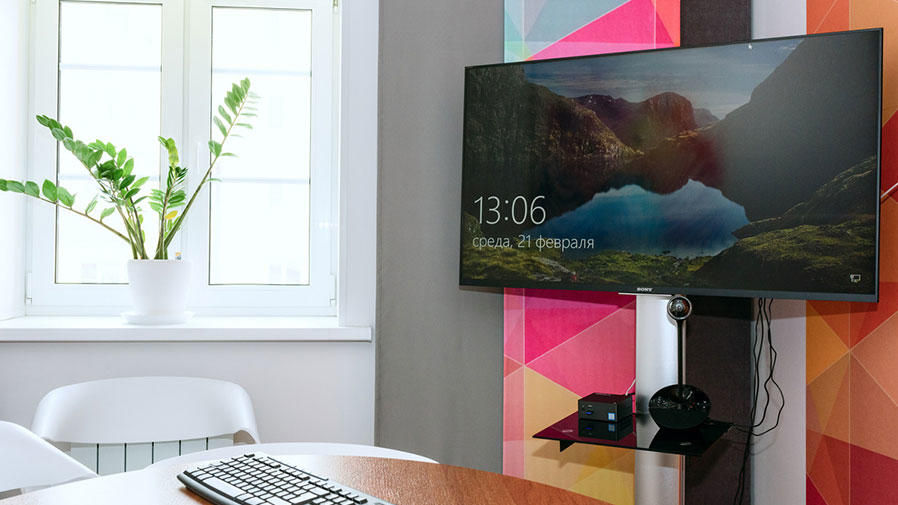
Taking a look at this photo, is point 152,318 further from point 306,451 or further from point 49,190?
point 306,451

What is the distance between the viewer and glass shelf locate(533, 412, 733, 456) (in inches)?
65.7

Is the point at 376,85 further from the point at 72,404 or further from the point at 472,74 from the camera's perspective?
the point at 72,404

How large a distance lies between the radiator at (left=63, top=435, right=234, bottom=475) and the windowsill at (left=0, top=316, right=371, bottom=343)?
342 mm

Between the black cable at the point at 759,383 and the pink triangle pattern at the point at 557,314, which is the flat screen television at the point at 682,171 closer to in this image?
the pink triangle pattern at the point at 557,314

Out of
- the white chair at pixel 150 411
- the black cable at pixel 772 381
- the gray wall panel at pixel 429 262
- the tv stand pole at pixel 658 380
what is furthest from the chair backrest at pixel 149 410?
the black cable at pixel 772 381

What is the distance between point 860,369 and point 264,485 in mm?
1479

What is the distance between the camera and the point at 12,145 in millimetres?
2518

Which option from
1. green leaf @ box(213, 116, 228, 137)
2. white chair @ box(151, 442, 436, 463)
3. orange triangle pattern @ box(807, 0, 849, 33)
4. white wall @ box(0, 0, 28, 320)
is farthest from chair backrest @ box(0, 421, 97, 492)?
orange triangle pattern @ box(807, 0, 849, 33)

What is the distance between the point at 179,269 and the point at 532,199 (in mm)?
1222

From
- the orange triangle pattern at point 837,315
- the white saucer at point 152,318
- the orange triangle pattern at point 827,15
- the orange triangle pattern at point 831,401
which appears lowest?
the orange triangle pattern at point 831,401

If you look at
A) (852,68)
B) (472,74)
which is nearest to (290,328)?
(472,74)

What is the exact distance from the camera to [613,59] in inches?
75.5

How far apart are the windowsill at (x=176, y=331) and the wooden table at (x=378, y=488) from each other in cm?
114

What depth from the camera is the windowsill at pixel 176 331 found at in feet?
7.48
